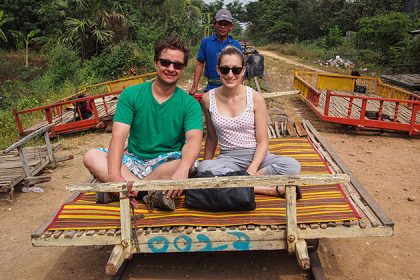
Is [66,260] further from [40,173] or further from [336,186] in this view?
[40,173]

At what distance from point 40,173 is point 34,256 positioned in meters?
3.12

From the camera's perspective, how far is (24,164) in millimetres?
5871

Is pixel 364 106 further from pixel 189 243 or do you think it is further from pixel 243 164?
pixel 189 243

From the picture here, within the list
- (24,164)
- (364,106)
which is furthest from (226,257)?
(364,106)

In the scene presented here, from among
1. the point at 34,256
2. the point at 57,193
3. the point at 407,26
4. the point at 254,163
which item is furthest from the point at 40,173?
the point at 407,26

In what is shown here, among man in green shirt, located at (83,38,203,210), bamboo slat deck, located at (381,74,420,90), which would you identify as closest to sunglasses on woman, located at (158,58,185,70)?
man in green shirt, located at (83,38,203,210)

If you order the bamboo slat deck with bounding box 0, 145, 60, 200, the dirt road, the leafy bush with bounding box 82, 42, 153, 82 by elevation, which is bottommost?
the dirt road

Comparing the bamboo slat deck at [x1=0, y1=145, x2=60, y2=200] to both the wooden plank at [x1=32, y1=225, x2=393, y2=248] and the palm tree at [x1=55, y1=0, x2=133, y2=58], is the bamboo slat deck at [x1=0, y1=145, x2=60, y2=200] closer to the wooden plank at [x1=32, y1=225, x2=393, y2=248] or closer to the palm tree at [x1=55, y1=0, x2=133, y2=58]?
the wooden plank at [x1=32, y1=225, x2=393, y2=248]

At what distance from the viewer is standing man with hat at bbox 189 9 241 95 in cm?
493

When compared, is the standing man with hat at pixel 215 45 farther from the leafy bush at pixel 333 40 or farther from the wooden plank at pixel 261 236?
the leafy bush at pixel 333 40

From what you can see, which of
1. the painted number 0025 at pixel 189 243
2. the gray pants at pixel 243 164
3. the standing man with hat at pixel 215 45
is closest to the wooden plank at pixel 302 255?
the painted number 0025 at pixel 189 243

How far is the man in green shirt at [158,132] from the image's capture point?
10.5ft

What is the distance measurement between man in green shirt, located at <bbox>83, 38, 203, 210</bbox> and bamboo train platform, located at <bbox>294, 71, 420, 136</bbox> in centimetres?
566

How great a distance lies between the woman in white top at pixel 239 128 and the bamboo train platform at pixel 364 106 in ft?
17.0
